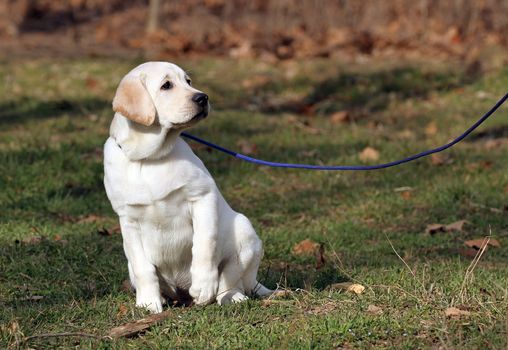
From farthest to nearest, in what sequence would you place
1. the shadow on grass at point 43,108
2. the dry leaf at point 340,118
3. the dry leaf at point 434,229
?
the dry leaf at point 340,118
the shadow on grass at point 43,108
the dry leaf at point 434,229

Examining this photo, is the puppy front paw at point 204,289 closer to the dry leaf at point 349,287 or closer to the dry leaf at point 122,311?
the dry leaf at point 122,311

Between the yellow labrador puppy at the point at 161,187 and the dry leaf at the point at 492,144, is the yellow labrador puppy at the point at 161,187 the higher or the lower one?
the higher one

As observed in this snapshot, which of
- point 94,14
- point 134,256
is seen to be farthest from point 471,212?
point 94,14

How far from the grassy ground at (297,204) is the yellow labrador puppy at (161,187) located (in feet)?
0.73

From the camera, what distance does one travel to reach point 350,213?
683cm

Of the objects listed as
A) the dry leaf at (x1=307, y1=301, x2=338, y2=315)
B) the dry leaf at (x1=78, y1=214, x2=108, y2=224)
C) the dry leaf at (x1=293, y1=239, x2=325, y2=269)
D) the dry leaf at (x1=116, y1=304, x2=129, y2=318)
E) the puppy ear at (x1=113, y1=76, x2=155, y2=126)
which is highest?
the puppy ear at (x1=113, y1=76, x2=155, y2=126)

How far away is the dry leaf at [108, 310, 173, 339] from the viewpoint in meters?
4.04

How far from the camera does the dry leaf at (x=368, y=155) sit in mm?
8039

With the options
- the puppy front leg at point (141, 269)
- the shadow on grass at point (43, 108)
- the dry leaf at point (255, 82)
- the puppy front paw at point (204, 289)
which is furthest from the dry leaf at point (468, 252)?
the dry leaf at point (255, 82)

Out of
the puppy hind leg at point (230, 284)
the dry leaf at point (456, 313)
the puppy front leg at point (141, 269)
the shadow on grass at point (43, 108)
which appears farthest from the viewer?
the shadow on grass at point (43, 108)

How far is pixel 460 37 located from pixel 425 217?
719 cm

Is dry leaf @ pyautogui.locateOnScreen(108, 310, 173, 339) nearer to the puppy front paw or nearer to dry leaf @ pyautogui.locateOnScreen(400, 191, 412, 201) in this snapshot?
the puppy front paw

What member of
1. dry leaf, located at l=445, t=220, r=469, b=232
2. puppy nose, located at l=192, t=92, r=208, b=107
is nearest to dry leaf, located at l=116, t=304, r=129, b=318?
puppy nose, located at l=192, t=92, r=208, b=107

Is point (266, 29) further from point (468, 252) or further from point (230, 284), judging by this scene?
point (230, 284)
